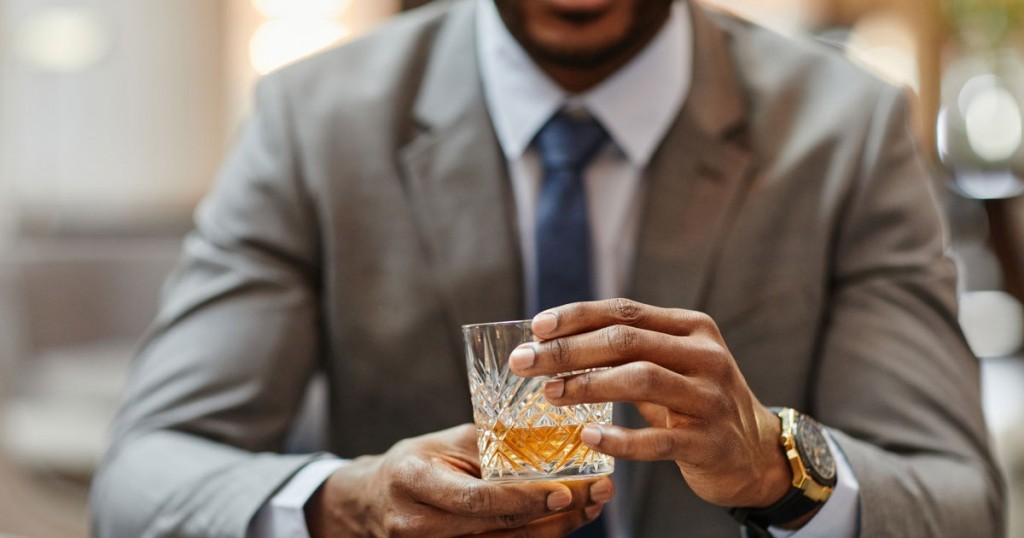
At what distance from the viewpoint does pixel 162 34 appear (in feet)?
20.0

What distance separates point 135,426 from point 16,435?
2.43m

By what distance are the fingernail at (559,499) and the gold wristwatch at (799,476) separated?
0.25m

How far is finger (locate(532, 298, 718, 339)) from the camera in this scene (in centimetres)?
95

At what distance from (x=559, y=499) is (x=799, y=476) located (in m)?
0.29

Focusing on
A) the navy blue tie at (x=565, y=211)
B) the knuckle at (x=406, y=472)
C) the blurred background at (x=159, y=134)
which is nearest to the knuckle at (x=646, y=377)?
the knuckle at (x=406, y=472)

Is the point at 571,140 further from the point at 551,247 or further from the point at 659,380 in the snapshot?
the point at 659,380

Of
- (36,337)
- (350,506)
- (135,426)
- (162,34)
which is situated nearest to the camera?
(350,506)

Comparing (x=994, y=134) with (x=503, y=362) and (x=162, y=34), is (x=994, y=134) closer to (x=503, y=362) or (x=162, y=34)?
(x=162, y=34)

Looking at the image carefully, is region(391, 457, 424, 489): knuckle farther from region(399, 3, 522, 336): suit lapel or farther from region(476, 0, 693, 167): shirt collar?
region(476, 0, 693, 167): shirt collar

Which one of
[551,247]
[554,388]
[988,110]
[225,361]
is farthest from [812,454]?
[988,110]

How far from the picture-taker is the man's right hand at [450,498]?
101 cm

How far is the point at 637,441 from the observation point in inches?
38.1

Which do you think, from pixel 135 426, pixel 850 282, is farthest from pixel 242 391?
pixel 850 282

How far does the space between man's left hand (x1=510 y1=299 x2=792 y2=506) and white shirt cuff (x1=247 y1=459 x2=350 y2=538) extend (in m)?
0.38
